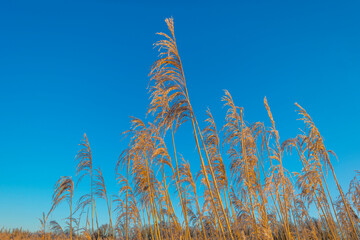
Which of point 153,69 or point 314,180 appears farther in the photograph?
point 314,180

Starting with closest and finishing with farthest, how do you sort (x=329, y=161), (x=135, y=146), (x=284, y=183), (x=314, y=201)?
(x=284, y=183) → (x=329, y=161) → (x=135, y=146) → (x=314, y=201)

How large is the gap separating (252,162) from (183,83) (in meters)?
2.84

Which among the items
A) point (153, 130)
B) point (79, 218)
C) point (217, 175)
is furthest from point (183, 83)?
point (79, 218)

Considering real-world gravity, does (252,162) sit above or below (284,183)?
above

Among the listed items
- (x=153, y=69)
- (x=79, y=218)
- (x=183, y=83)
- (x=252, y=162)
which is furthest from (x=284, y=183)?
(x=79, y=218)

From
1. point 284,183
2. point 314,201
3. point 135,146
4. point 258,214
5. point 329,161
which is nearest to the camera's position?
point 258,214

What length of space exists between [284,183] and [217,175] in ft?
5.04

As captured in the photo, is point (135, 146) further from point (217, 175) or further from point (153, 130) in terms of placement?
point (217, 175)

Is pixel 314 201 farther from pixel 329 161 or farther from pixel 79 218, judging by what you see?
pixel 79 218

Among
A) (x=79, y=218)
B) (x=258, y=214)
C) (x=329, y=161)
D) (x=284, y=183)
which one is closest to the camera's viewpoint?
(x=258, y=214)

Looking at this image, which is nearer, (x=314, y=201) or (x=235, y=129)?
(x=235, y=129)

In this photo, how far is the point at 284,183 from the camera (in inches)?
226

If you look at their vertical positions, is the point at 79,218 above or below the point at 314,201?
above

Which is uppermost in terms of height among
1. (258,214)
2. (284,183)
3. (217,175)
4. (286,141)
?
(286,141)
